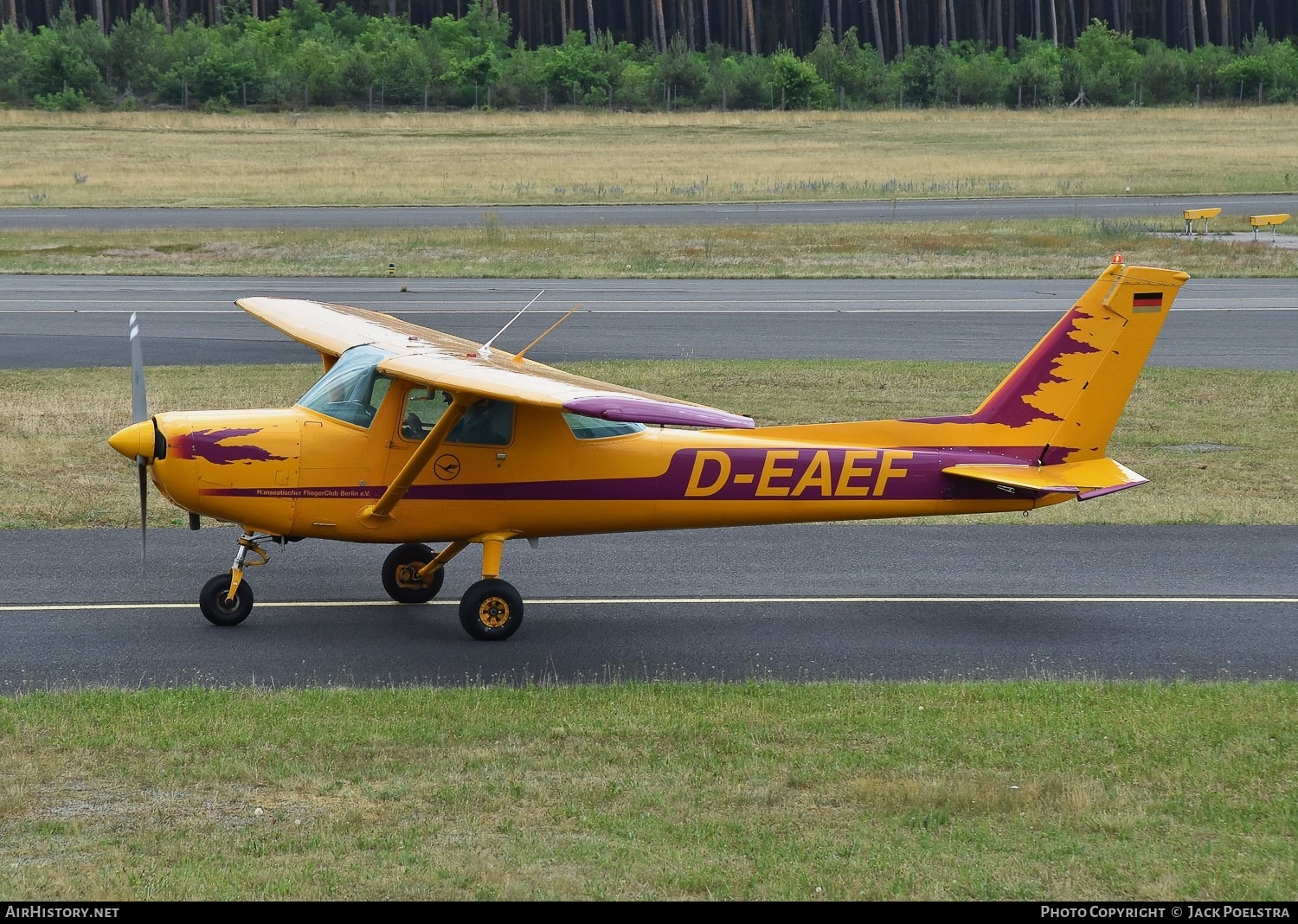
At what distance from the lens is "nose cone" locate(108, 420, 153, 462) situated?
1048 centimetres

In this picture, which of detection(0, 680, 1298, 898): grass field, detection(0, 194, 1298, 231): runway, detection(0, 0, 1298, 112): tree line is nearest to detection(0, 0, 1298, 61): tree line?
detection(0, 0, 1298, 112): tree line

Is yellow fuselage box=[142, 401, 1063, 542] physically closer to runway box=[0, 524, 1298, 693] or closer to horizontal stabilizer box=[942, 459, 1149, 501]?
horizontal stabilizer box=[942, 459, 1149, 501]

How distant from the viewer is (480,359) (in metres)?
11.4

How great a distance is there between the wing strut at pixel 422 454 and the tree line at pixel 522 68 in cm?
8511

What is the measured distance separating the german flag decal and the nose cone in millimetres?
8177

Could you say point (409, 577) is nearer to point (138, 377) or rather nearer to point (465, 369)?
point (465, 369)

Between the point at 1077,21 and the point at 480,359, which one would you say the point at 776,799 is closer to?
the point at 480,359

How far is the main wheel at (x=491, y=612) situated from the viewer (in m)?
11.1

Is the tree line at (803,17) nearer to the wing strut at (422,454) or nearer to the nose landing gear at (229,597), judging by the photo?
the nose landing gear at (229,597)

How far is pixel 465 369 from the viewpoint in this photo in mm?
10656

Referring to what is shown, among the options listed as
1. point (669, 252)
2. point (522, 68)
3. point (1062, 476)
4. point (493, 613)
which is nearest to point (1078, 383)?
point (1062, 476)

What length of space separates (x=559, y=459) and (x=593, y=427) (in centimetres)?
40

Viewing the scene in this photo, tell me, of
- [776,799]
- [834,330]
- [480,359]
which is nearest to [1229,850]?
[776,799]

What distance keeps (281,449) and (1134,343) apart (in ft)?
23.7
